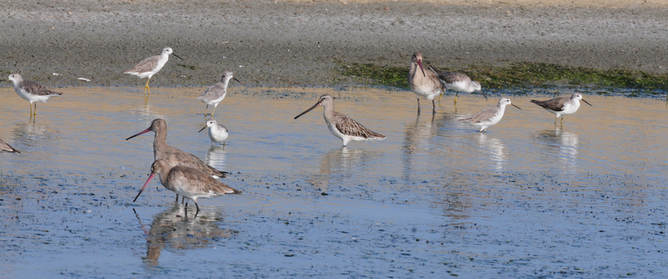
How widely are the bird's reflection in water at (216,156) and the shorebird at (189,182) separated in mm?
2806

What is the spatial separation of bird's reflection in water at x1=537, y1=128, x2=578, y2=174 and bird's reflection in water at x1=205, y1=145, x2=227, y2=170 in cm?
498

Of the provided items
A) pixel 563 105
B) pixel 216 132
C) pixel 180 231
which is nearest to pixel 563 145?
pixel 563 105

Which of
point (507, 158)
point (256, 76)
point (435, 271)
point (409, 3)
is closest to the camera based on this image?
point (435, 271)

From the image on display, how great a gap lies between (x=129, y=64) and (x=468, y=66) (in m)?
8.54

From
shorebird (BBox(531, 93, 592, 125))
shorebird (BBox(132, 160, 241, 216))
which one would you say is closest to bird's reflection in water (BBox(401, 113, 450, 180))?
shorebird (BBox(531, 93, 592, 125))

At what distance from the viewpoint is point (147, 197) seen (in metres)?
12.3

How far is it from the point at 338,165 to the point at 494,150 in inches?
122

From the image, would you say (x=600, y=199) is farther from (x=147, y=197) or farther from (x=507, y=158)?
(x=147, y=197)

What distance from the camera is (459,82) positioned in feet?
76.7

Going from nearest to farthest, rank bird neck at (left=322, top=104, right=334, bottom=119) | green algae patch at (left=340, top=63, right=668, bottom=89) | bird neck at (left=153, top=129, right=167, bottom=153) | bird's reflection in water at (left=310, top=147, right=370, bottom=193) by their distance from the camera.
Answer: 1. bird neck at (left=153, top=129, right=167, bottom=153)
2. bird's reflection in water at (left=310, top=147, right=370, bottom=193)
3. bird neck at (left=322, top=104, right=334, bottom=119)
4. green algae patch at (left=340, top=63, right=668, bottom=89)

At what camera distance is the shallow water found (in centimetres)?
983

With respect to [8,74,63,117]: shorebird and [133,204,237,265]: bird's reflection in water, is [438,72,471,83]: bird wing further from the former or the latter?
[133,204,237,265]: bird's reflection in water

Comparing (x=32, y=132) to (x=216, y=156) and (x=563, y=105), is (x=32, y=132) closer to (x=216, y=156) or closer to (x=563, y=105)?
(x=216, y=156)

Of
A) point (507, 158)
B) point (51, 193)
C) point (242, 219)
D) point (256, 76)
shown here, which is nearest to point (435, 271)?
→ point (242, 219)
